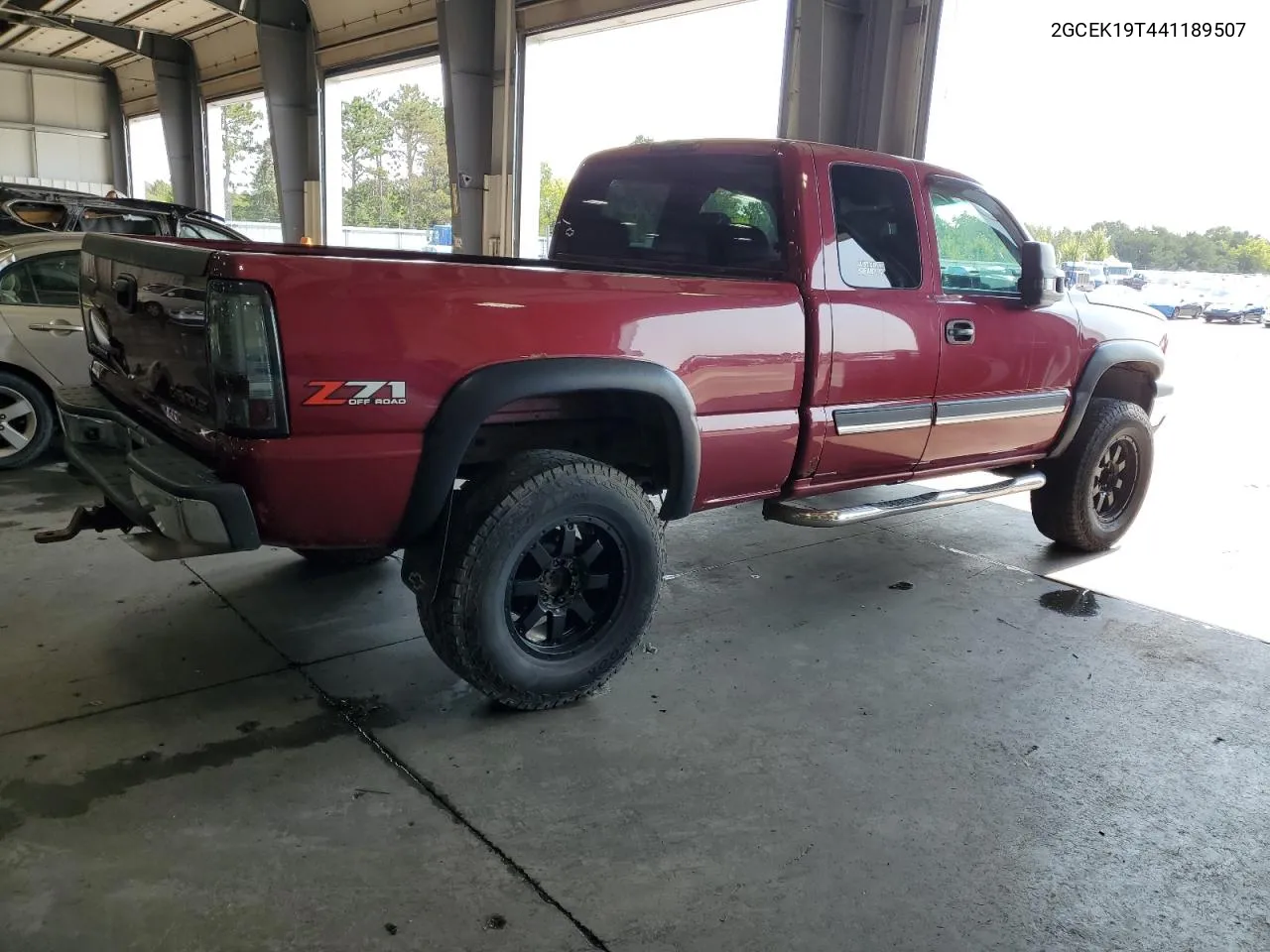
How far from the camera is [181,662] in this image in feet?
10.9

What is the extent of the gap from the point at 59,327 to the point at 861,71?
22.7 feet

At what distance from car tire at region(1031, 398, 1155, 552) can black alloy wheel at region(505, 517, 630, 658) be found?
272cm

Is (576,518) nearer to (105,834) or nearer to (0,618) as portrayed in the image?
(105,834)

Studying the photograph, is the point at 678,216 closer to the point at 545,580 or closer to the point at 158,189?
the point at 545,580

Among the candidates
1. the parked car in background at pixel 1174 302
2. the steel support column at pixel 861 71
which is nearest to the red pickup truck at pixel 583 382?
the steel support column at pixel 861 71

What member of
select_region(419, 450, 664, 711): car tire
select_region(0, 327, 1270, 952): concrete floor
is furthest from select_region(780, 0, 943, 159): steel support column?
select_region(419, 450, 664, 711): car tire

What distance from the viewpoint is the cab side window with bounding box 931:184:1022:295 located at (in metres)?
4.08

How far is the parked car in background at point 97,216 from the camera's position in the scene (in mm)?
7570

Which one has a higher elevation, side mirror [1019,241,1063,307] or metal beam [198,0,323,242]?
metal beam [198,0,323,242]

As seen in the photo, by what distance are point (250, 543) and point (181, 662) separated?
1.10m

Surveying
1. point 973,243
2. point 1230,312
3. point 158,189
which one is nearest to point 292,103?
point 158,189

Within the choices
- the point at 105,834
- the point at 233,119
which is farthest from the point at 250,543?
the point at 233,119

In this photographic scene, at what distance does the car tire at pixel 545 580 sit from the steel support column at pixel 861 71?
6.46 m

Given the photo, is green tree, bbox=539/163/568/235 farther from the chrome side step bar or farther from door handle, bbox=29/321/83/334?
the chrome side step bar
